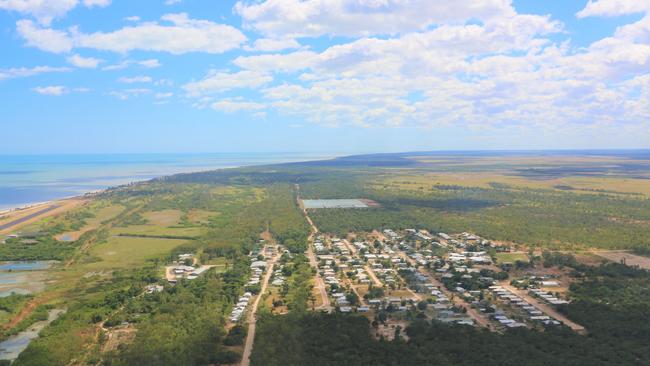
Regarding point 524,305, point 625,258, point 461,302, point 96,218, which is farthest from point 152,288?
point 96,218

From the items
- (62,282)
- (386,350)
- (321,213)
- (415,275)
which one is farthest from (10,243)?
(386,350)

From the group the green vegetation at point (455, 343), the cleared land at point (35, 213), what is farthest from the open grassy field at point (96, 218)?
the green vegetation at point (455, 343)

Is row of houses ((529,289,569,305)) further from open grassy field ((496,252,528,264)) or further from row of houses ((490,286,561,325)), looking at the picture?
open grassy field ((496,252,528,264))

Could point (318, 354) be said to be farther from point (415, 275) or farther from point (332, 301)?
point (415, 275)

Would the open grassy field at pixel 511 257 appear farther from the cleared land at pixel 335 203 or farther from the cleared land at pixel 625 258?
the cleared land at pixel 335 203

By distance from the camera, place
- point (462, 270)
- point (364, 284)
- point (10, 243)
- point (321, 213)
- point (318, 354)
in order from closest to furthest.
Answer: point (318, 354) < point (364, 284) < point (462, 270) < point (10, 243) < point (321, 213)

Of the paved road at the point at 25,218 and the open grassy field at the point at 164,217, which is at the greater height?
the paved road at the point at 25,218

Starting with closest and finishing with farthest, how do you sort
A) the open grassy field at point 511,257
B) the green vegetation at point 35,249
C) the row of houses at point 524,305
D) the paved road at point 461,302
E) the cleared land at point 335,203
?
the row of houses at point 524,305
the paved road at point 461,302
the open grassy field at point 511,257
the green vegetation at point 35,249
the cleared land at point 335,203

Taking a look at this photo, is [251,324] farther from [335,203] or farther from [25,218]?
[335,203]
